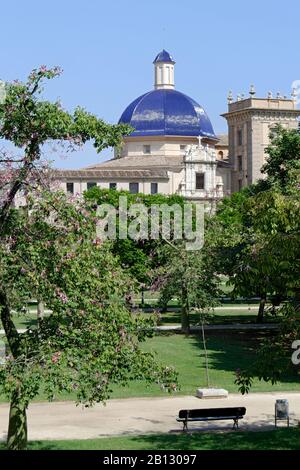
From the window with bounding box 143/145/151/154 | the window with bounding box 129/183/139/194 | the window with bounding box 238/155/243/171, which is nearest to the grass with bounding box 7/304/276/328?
the window with bounding box 129/183/139/194

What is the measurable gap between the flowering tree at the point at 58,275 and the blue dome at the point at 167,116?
104307 millimetres

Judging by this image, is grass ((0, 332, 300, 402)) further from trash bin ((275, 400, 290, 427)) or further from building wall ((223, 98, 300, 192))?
building wall ((223, 98, 300, 192))

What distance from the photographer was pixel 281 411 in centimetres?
2712

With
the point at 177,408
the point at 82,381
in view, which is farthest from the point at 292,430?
the point at 82,381

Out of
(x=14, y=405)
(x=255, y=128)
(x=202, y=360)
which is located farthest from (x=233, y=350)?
(x=255, y=128)

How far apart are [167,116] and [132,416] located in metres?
99.4

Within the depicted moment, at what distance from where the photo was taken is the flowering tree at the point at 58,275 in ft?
60.4

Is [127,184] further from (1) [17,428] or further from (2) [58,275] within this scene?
(2) [58,275]

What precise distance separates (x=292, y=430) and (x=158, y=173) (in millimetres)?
90036

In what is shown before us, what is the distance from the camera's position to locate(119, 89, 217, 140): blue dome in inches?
4916

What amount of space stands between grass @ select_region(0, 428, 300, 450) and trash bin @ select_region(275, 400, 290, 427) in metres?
1.39
